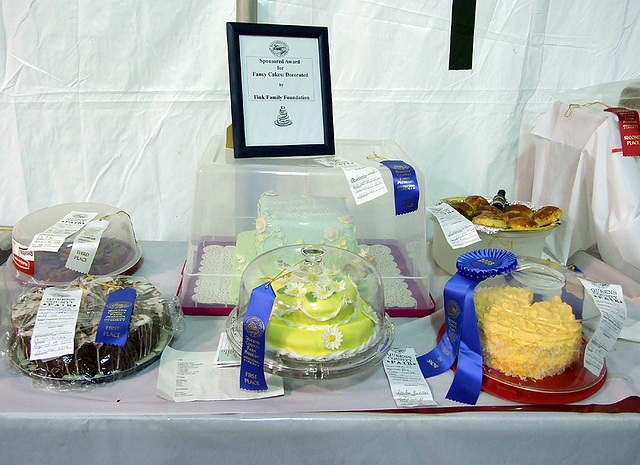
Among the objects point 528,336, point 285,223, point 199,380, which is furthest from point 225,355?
point 528,336

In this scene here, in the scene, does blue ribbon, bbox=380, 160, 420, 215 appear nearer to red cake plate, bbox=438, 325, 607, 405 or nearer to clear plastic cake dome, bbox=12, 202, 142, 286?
red cake plate, bbox=438, 325, 607, 405

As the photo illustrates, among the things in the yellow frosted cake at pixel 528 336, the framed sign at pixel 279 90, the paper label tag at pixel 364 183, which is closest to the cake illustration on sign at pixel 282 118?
the framed sign at pixel 279 90

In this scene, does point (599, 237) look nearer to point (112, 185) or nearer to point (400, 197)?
point (400, 197)

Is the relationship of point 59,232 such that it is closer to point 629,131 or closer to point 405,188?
point 405,188

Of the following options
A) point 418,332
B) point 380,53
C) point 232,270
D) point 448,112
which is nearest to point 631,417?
point 418,332

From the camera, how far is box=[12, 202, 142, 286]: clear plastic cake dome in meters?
1.19

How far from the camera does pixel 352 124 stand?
166cm

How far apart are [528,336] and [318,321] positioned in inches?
14.4

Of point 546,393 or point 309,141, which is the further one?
point 309,141

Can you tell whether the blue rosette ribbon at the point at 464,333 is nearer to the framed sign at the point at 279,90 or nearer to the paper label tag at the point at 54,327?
the framed sign at the point at 279,90

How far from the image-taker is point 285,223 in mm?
1140

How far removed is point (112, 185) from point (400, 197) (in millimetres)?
991

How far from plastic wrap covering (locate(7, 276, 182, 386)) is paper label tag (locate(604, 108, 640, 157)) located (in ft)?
3.99

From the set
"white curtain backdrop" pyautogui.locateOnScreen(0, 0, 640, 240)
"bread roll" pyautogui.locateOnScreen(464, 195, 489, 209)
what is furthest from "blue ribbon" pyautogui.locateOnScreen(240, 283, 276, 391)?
"white curtain backdrop" pyautogui.locateOnScreen(0, 0, 640, 240)
